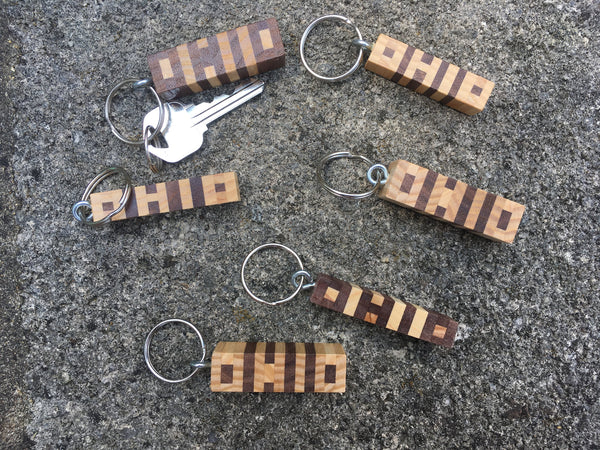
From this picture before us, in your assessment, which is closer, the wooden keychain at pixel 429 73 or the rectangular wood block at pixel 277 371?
the rectangular wood block at pixel 277 371

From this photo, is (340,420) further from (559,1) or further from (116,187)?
(559,1)

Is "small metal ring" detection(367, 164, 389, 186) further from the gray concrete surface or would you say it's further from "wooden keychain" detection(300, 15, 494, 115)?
"wooden keychain" detection(300, 15, 494, 115)

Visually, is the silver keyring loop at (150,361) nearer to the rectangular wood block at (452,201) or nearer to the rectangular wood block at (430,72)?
the rectangular wood block at (452,201)

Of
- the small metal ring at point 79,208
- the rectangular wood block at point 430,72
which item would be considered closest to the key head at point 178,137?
the small metal ring at point 79,208

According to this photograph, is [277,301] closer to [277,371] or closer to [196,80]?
[277,371]

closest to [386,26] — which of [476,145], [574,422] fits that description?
[476,145]

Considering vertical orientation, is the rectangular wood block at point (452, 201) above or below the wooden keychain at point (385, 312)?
above

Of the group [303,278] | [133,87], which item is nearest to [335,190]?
[303,278]
